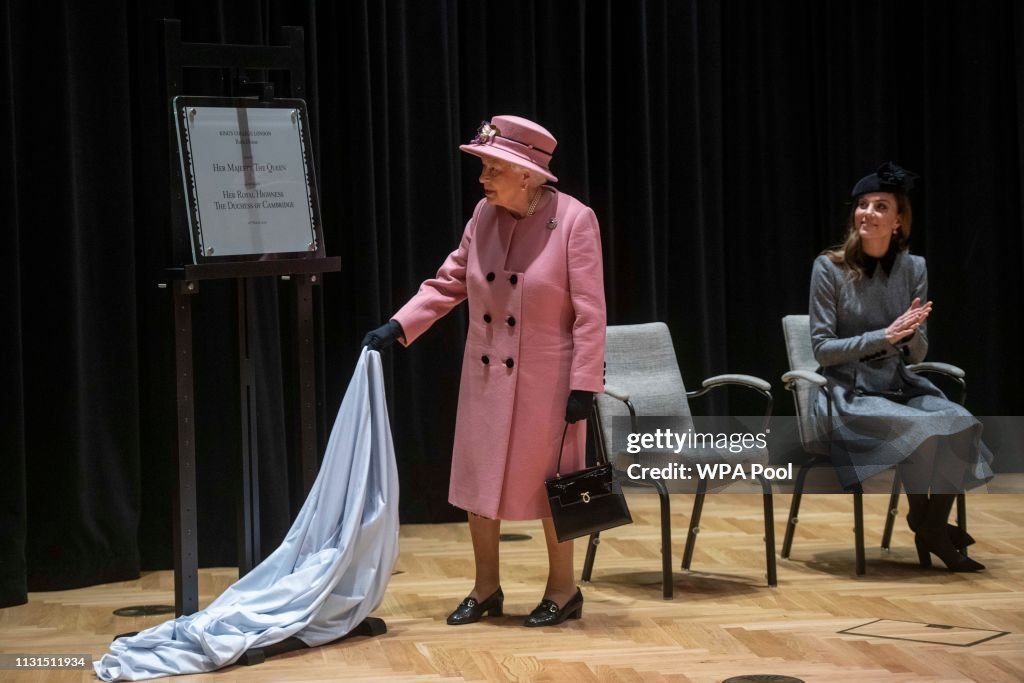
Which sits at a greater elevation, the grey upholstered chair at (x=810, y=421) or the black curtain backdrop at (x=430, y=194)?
→ the black curtain backdrop at (x=430, y=194)

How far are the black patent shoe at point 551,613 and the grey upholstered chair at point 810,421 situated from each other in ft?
3.50

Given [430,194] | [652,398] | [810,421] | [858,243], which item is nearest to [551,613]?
[652,398]

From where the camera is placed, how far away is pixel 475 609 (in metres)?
4.13

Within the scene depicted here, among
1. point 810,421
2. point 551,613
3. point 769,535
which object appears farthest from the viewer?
point 810,421

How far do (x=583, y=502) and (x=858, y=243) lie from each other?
1583 millimetres

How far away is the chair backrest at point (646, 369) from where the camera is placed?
15.9ft

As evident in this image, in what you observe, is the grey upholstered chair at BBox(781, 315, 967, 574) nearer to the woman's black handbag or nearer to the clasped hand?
the clasped hand

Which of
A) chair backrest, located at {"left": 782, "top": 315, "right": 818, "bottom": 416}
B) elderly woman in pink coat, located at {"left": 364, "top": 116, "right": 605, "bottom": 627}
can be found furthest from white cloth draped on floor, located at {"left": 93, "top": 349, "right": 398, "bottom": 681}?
chair backrest, located at {"left": 782, "top": 315, "right": 818, "bottom": 416}

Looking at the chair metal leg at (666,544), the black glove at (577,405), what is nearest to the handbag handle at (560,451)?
the black glove at (577,405)

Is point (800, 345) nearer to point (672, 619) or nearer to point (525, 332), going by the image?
point (672, 619)

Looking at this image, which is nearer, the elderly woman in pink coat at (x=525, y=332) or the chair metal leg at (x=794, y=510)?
the elderly woman in pink coat at (x=525, y=332)

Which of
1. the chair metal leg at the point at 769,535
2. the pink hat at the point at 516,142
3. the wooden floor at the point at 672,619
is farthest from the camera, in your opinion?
the chair metal leg at the point at 769,535

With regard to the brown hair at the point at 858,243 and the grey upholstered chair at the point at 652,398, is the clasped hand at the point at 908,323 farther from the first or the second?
the grey upholstered chair at the point at 652,398

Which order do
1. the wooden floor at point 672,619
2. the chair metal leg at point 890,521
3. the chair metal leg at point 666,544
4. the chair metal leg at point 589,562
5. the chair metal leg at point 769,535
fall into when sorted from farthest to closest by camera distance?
the chair metal leg at point 890,521, the chair metal leg at point 589,562, the chair metal leg at point 769,535, the chair metal leg at point 666,544, the wooden floor at point 672,619
